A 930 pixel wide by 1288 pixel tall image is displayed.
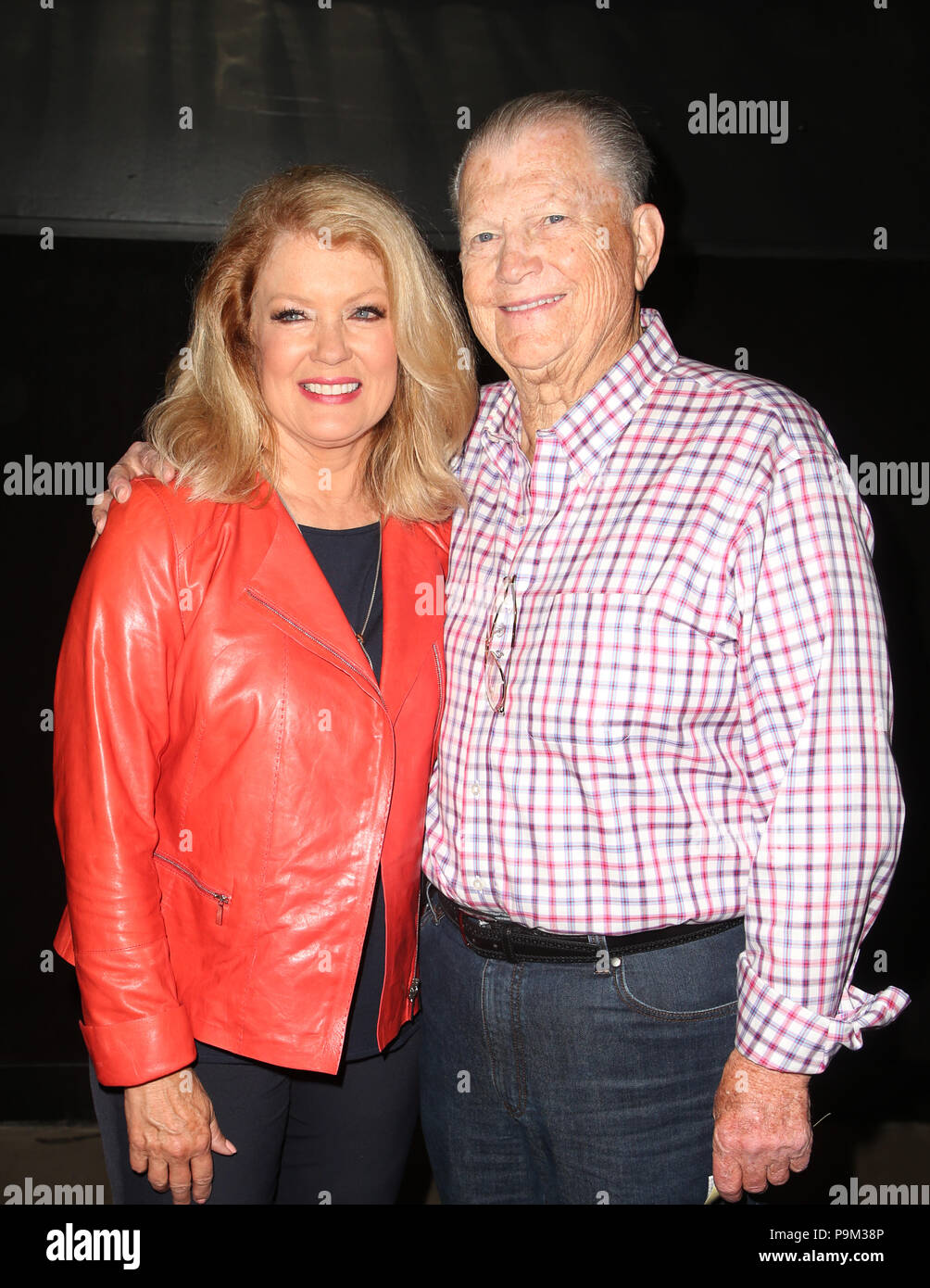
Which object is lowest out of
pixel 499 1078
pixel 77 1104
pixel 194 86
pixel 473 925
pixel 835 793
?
pixel 77 1104

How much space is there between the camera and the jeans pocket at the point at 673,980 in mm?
1516

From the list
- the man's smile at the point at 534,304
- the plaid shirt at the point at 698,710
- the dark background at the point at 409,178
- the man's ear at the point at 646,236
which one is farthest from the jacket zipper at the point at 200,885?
the dark background at the point at 409,178

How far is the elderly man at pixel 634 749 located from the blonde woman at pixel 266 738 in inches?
4.9

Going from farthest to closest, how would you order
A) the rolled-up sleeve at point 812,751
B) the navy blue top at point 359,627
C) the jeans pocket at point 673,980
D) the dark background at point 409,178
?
1. the dark background at point 409,178
2. the navy blue top at point 359,627
3. the jeans pocket at point 673,980
4. the rolled-up sleeve at point 812,751

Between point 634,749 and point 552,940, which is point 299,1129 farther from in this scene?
point 634,749

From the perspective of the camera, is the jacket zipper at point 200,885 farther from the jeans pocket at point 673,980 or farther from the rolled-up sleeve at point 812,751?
the rolled-up sleeve at point 812,751

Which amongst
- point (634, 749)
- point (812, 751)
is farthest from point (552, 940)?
point (812, 751)

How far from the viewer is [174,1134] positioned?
162 centimetres

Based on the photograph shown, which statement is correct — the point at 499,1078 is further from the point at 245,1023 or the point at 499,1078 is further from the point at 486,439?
the point at 486,439

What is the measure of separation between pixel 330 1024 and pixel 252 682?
551 millimetres

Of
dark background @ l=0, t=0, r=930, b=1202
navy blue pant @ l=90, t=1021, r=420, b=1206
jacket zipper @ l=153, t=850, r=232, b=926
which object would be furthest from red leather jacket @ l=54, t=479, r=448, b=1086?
dark background @ l=0, t=0, r=930, b=1202

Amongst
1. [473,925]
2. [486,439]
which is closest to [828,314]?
[486,439]

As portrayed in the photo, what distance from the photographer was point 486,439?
1909mm

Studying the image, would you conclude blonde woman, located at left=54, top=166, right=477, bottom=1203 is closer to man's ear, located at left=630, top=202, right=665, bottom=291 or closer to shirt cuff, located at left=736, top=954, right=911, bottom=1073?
man's ear, located at left=630, top=202, right=665, bottom=291
